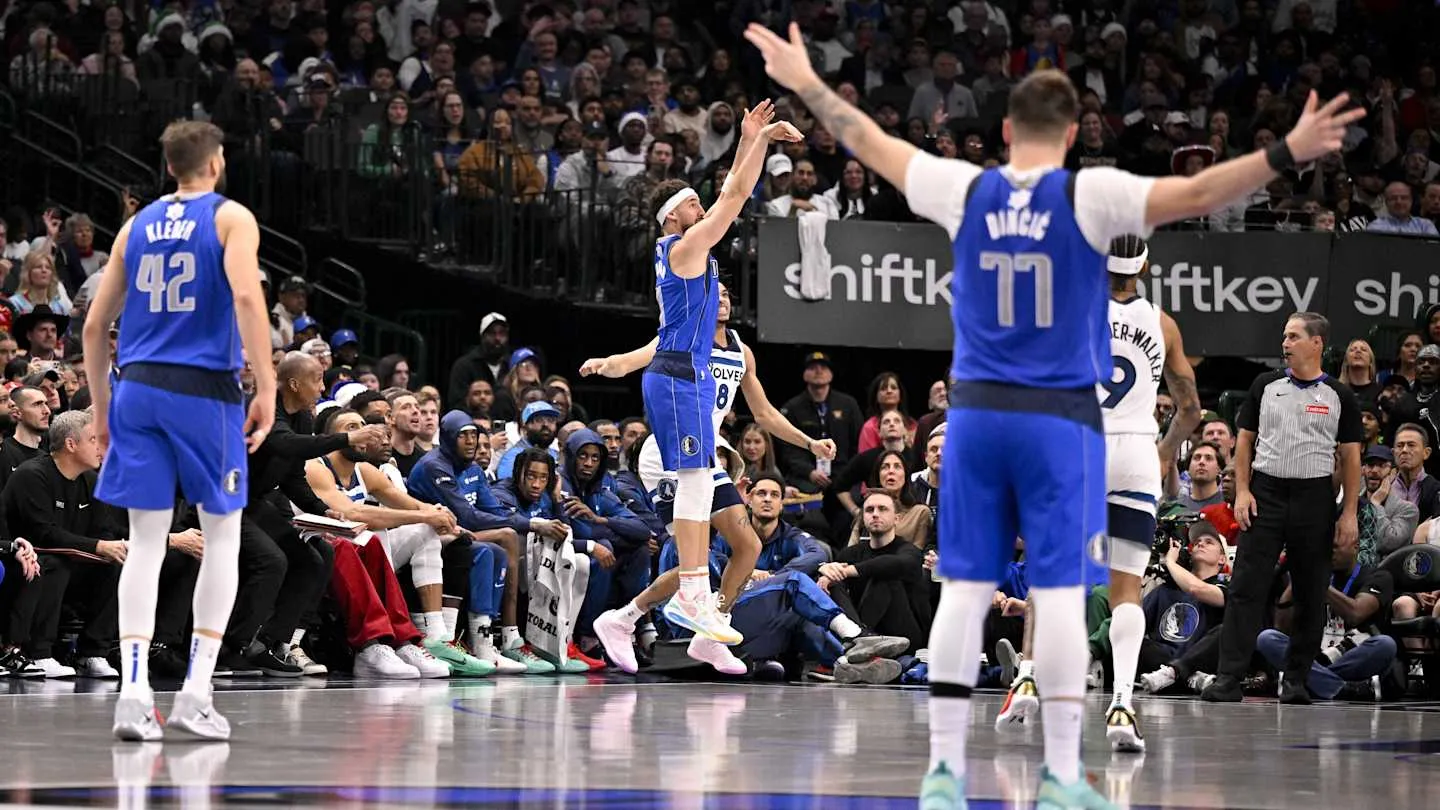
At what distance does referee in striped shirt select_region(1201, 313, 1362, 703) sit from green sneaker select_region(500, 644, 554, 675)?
415 centimetres

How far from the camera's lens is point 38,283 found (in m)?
16.1

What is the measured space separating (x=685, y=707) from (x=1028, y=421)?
458 cm

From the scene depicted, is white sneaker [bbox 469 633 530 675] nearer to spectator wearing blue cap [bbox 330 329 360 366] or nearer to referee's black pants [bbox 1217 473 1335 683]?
referee's black pants [bbox 1217 473 1335 683]

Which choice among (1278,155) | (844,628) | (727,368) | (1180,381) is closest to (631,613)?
(844,628)

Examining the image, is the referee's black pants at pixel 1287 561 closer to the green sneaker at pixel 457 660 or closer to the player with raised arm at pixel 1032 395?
the green sneaker at pixel 457 660

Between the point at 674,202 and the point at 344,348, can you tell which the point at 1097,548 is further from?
the point at 344,348

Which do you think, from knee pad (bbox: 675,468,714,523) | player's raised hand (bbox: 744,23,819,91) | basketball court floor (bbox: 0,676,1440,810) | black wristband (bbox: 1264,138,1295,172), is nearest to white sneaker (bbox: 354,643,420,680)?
basketball court floor (bbox: 0,676,1440,810)

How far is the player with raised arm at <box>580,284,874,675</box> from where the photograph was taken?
11516 mm

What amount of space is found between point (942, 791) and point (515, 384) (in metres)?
10.9

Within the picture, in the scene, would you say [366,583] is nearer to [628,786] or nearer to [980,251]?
[628,786]

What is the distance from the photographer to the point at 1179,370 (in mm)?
9047

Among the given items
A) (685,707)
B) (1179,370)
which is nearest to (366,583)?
(685,707)

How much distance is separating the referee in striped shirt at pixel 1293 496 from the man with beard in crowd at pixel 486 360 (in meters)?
7.50

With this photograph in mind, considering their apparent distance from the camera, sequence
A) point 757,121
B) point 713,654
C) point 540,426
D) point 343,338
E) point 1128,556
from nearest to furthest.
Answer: point 1128,556 → point 757,121 → point 713,654 → point 540,426 → point 343,338
